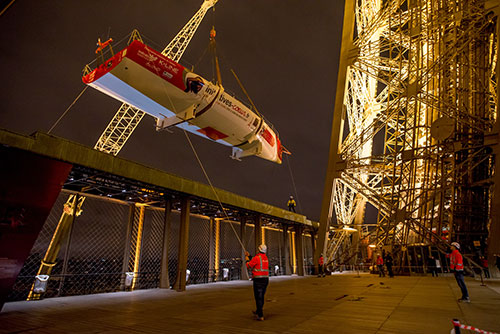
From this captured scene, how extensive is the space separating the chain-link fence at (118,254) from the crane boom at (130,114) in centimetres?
2672

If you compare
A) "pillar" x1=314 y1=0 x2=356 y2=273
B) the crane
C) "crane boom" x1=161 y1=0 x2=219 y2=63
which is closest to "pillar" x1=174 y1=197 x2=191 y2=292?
"pillar" x1=314 y1=0 x2=356 y2=273

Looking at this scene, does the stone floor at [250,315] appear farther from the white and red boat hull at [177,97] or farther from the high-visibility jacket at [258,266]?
the white and red boat hull at [177,97]

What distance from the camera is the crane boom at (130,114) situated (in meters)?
42.6

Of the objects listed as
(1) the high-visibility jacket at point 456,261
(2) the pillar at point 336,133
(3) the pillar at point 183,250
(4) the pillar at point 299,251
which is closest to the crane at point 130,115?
(2) the pillar at point 336,133

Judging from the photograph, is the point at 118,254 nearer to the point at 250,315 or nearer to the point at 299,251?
the point at 250,315

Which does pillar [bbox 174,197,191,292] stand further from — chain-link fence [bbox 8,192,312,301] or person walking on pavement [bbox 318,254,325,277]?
person walking on pavement [bbox 318,254,325,277]

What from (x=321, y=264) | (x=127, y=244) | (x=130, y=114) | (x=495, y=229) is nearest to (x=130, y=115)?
(x=130, y=114)

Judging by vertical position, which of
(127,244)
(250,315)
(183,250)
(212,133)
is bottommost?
(250,315)

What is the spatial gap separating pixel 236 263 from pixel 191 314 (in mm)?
14718

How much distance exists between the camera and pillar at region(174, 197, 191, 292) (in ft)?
48.4

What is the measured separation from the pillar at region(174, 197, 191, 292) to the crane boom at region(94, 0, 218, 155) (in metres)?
30.1

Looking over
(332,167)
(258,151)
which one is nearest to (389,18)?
(332,167)

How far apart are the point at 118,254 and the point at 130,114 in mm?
31614

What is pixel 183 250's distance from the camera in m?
15.4
